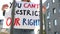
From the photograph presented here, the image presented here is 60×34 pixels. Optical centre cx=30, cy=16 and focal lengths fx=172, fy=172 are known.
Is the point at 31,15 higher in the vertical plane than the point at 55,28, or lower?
higher

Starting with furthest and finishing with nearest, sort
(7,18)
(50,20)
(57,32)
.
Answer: (50,20), (57,32), (7,18)

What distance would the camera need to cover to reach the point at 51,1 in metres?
35.7

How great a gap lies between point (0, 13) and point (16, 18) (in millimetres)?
975

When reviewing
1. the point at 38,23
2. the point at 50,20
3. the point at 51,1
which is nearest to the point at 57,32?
the point at 50,20

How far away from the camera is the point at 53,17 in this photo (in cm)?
3369

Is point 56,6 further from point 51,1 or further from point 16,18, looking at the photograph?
point 16,18

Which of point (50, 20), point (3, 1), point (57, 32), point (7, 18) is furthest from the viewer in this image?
point (50, 20)

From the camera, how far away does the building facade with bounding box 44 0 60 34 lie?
3181 centimetres

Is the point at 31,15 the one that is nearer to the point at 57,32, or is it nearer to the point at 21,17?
the point at 21,17

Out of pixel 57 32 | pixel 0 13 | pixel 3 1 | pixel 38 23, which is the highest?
pixel 3 1

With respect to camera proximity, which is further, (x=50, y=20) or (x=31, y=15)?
(x=50, y=20)

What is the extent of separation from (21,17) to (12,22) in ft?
1.80

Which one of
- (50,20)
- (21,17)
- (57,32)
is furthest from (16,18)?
(50,20)

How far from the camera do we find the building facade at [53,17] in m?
31.8
